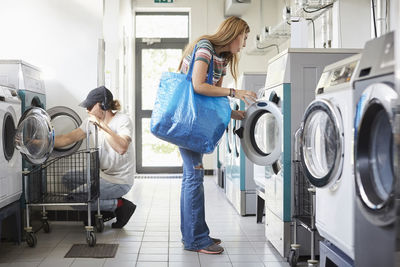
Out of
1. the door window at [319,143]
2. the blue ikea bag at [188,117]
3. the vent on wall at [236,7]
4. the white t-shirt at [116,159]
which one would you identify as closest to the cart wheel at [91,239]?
the white t-shirt at [116,159]

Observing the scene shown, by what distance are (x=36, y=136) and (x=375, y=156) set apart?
232 cm

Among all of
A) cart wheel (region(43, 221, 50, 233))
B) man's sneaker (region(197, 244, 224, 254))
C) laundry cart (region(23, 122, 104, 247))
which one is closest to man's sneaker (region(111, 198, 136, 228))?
laundry cart (region(23, 122, 104, 247))

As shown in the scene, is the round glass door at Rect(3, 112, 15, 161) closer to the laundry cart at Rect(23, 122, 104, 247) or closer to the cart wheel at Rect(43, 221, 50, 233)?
the laundry cart at Rect(23, 122, 104, 247)

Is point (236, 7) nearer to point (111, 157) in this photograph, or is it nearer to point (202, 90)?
point (111, 157)

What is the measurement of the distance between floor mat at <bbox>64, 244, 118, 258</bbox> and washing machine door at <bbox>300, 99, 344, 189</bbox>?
137 centimetres

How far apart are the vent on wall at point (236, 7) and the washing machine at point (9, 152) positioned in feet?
13.7

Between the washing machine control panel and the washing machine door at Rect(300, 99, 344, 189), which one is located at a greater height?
the washing machine control panel

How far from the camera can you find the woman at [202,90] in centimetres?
256

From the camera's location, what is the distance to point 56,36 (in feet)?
12.9

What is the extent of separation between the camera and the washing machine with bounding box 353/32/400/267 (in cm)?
133

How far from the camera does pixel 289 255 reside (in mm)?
2547

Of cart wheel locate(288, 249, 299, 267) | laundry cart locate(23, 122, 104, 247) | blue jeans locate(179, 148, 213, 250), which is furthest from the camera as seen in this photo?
laundry cart locate(23, 122, 104, 247)

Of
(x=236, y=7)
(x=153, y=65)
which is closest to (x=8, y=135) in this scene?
(x=236, y=7)

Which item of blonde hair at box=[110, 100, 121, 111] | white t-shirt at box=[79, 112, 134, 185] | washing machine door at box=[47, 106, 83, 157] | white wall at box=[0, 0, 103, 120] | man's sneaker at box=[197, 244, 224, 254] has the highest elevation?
white wall at box=[0, 0, 103, 120]
